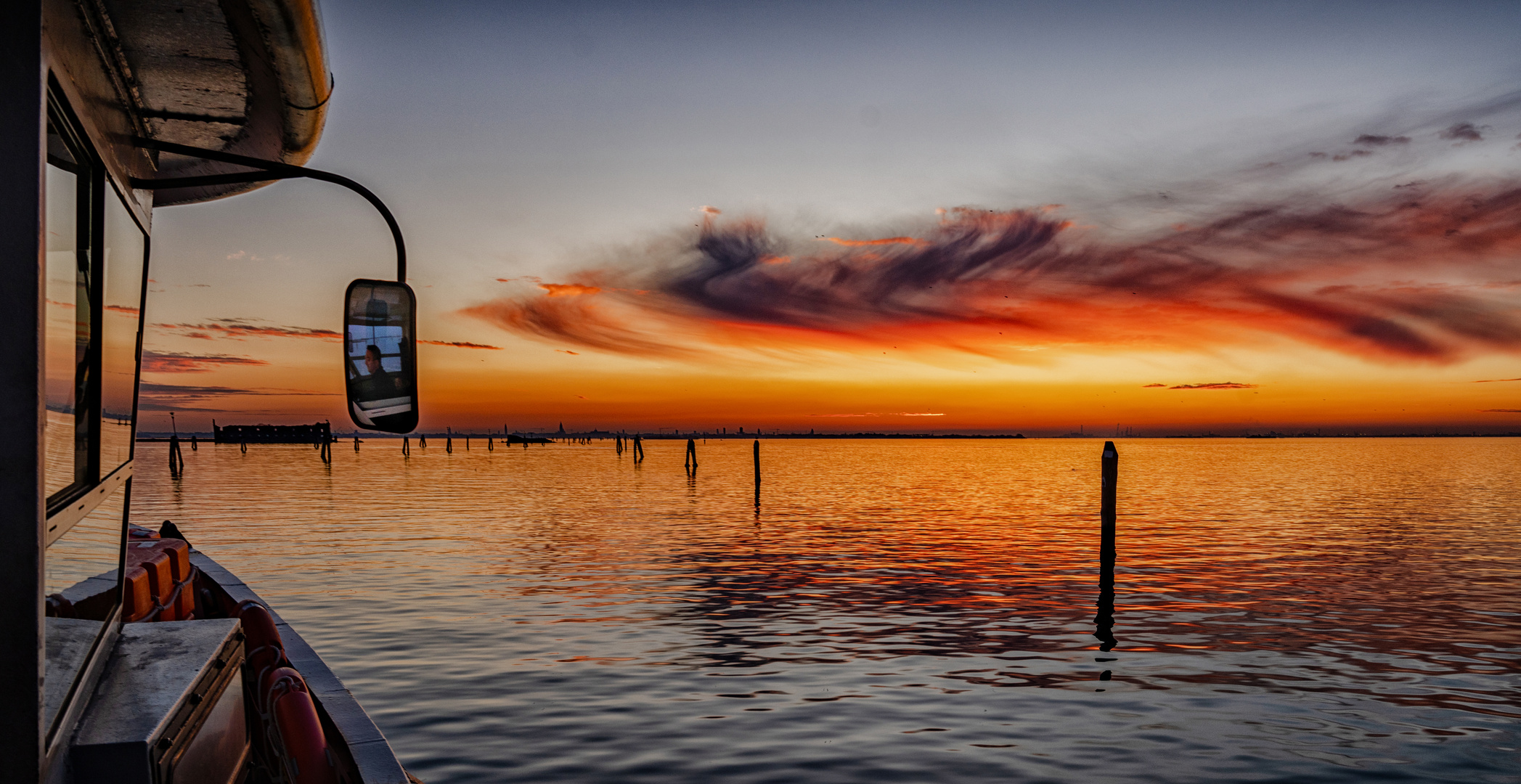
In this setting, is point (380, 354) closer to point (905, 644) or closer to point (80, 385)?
point (80, 385)

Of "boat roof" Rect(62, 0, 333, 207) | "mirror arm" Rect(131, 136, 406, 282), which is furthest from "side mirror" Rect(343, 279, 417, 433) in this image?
"boat roof" Rect(62, 0, 333, 207)

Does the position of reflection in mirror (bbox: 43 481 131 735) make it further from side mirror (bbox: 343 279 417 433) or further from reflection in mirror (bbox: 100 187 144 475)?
side mirror (bbox: 343 279 417 433)

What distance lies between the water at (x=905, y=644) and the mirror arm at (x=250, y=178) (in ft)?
17.8

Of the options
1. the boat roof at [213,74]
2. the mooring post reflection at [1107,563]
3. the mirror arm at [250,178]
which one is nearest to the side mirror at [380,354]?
the mirror arm at [250,178]

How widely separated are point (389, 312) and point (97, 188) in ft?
2.89

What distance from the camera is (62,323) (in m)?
2.35

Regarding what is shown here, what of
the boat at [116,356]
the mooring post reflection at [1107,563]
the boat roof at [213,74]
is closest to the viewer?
the boat at [116,356]

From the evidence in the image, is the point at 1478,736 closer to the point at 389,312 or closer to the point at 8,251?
the point at 389,312

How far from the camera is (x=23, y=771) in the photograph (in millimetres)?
2154

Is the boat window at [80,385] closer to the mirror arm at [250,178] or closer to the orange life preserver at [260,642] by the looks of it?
the mirror arm at [250,178]

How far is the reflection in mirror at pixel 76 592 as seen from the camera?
7.87 feet

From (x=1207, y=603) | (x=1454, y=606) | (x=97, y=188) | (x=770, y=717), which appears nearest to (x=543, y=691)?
(x=770, y=717)

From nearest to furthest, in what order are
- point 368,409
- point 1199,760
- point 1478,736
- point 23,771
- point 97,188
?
point 23,771 → point 97,188 → point 368,409 → point 1199,760 → point 1478,736

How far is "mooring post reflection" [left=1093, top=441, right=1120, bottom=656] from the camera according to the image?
538 inches
